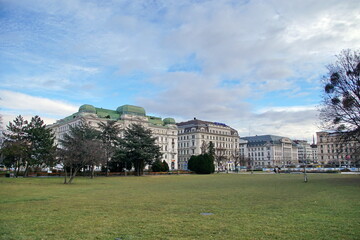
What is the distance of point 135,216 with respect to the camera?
12.0 meters

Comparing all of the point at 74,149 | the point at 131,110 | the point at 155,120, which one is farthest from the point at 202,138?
the point at 74,149

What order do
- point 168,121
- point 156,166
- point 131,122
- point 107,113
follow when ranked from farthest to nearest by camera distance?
point 168,121
point 107,113
point 131,122
point 156,166

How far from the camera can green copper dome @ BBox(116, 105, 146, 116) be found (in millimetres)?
111625

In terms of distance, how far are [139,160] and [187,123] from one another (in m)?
73.6

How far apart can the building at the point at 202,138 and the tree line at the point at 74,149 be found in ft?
171

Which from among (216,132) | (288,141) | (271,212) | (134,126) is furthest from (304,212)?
(288,141)

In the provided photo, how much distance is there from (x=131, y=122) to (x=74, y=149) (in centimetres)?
6763

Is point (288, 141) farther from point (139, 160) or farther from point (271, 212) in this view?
point (271, 212)

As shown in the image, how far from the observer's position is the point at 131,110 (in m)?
113

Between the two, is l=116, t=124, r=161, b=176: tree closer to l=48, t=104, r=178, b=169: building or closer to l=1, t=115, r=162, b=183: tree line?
l=1, t=115, r=162, b=183: tree line

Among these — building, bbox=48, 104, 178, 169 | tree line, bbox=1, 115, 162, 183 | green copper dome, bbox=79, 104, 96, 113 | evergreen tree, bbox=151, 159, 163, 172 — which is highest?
green copper dome, bbox=79, 104, 96, 113

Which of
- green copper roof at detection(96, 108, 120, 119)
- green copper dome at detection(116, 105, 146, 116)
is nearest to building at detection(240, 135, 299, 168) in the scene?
green copper dome at detection(116, 105, 146, 116)

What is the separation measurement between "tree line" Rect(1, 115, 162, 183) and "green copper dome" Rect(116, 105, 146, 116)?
4037cm

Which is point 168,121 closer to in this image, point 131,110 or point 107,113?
point 131,110
